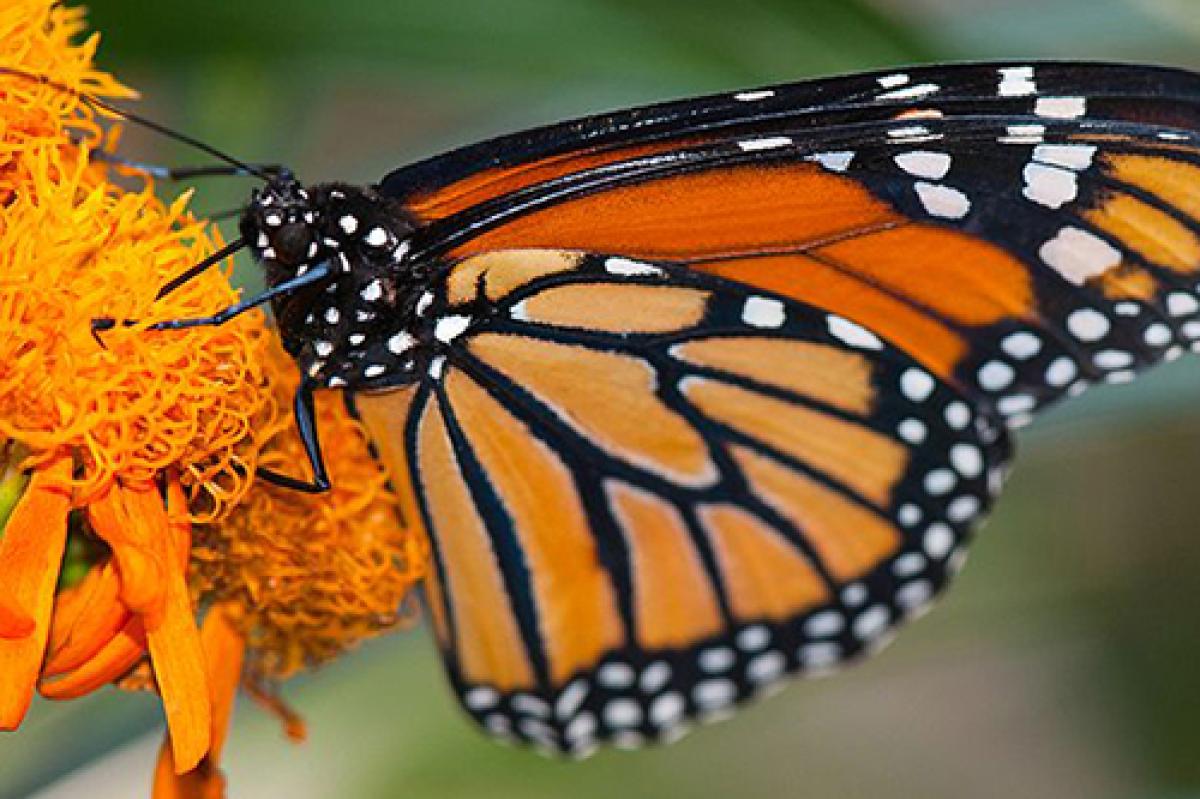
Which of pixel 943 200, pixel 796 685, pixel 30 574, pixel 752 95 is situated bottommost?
pixel 796 685

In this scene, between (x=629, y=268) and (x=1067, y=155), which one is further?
(x=629, y=268)

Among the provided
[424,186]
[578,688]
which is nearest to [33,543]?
[424,186]

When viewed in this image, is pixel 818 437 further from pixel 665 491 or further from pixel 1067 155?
pixel 1067 155

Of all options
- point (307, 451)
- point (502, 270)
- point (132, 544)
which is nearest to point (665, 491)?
point (502, 270)

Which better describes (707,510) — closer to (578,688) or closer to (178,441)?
(578,688)

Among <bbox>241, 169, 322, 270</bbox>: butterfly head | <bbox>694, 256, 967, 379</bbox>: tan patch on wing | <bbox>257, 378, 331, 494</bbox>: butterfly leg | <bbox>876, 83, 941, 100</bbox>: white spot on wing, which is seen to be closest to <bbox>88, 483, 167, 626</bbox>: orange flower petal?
<bbox>257, 378, 331, 494</bbox>: butterfly leg

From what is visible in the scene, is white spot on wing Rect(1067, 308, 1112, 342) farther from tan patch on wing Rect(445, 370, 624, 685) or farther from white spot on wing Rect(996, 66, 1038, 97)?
tan patch on wing Rect(445, 370, 624, 685)

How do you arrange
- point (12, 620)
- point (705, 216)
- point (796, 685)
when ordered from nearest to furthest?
point (12, 620)
point (705, 216)
point (796, 685)
